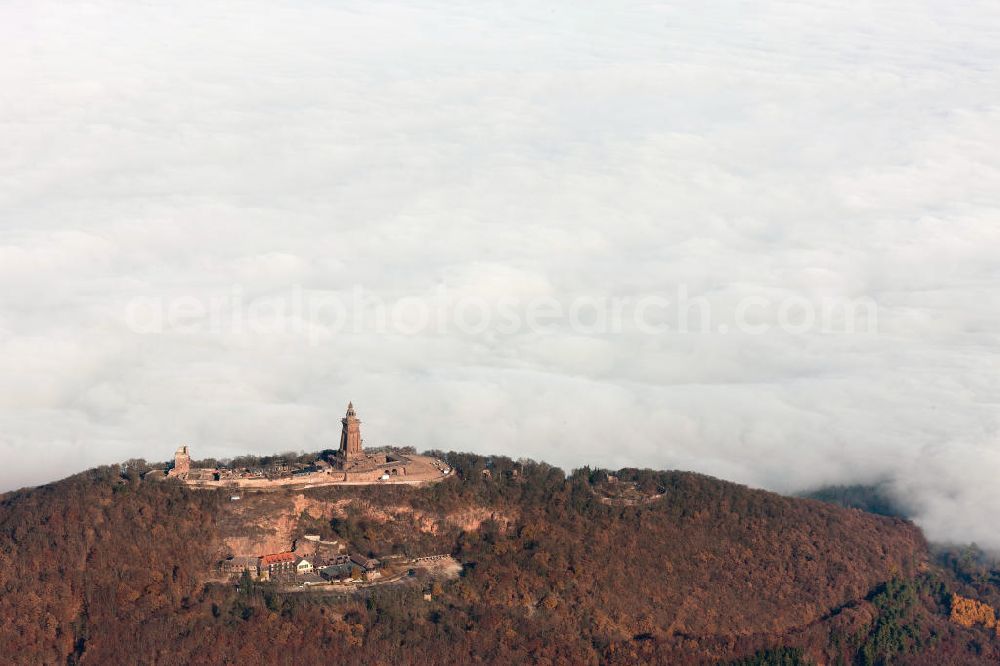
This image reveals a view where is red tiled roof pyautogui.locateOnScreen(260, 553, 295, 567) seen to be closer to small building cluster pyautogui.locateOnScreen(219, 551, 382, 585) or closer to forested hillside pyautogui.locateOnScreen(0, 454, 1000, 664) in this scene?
small building cluster pyautogui.locateOnScreen(219, 551, 382, 585)

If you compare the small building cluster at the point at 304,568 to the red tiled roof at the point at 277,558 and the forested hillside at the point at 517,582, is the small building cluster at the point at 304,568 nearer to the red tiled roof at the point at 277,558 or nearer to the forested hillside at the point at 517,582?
the red tiled roof at the point at 277,558

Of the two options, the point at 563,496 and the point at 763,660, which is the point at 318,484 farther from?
the point at 763,660

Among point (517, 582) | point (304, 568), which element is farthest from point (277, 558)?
point (517, 582)

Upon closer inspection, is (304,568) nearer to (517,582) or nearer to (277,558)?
(277,558)

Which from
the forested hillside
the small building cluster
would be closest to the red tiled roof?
the small building cluster

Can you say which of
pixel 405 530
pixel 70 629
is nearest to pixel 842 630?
pixel 405 530

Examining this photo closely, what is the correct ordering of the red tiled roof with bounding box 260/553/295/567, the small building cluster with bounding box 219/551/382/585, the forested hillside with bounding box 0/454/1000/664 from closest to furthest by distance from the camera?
the forested hillside with bounding box 0/454/1000/664 < the small building cluster with bounding box 219/551/382/585 < the red tiled roof with bounding box 260/553/295/567
